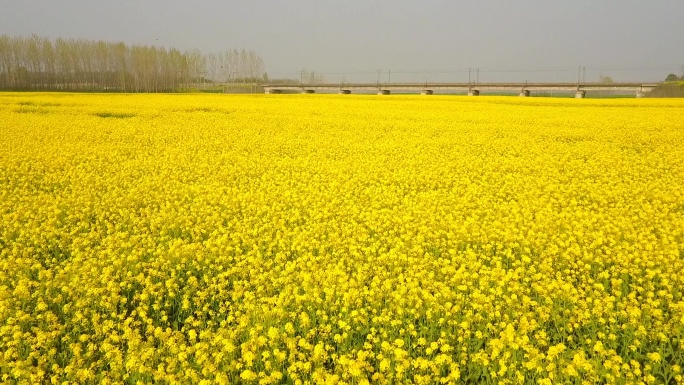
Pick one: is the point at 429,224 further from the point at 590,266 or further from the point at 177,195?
the point at 177,195

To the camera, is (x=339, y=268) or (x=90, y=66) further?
(x=90, y=66)

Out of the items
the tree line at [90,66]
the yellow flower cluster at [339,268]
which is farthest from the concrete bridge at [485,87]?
the yellow flower cluster at [339,268]

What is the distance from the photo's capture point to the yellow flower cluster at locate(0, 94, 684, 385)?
13.8 feet

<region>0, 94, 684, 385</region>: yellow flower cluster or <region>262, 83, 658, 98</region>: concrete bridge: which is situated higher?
<region>262, 83, 658, 98</region>: concrete bridge

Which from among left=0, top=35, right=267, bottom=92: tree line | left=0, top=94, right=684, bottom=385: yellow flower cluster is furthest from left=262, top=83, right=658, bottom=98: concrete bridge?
left=0, top=94, right=684, bottom=385: yellow flower cluster

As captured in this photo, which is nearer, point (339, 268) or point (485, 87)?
point (339, 268)

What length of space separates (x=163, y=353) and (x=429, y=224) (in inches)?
186

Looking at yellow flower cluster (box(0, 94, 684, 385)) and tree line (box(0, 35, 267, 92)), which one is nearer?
yellow flower cluster (box(0, 94, 684, 385))

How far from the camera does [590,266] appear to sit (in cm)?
614

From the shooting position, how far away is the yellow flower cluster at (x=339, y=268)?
421 centimetres

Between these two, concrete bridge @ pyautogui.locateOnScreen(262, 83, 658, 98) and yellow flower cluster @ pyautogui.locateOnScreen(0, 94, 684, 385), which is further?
concrete bridge @ pyautogui.locateOnScreen(262, 83, 658, 98)

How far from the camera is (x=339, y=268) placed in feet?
20.1

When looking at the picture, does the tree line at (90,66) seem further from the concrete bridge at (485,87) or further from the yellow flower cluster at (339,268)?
the yellow flower cluster at (339,268)

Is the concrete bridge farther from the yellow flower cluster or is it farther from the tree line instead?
the yellow flower cluster
